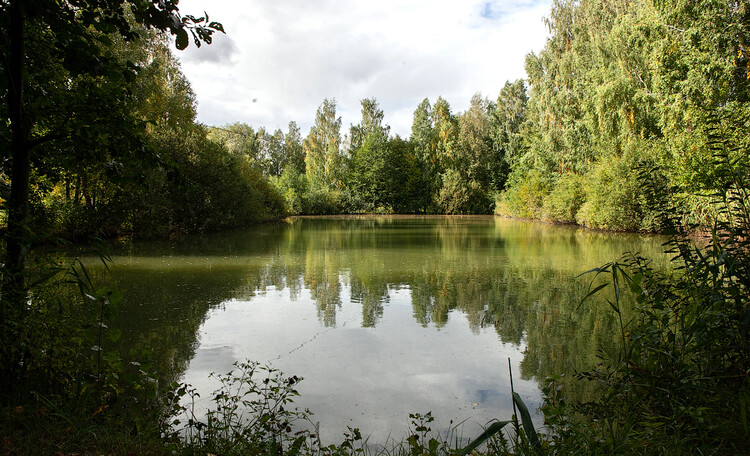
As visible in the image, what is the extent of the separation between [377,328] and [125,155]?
4.01m

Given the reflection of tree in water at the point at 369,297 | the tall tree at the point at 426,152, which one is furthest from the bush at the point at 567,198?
the tall tree at the point at 426,152

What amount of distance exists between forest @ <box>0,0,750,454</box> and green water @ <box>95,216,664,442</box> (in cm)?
68

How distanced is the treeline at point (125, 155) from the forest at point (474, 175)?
3cm

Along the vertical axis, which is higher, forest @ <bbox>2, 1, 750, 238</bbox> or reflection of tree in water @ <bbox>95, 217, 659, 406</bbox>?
forest @ <bbox>2, 1, 750, 238</bbox>

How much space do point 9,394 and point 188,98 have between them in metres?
30.5

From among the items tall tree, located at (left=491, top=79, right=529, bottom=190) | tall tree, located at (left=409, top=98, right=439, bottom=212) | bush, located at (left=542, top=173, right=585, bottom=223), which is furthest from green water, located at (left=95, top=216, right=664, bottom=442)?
tall tree, located at (left=409, top=98, right=439, bottom=212)

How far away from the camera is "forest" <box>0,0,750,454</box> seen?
110 inches

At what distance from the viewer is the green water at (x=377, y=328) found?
13.5ft

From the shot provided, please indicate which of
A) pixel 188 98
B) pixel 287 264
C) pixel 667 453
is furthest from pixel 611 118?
pixel 188 98

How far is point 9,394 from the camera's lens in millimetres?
2785

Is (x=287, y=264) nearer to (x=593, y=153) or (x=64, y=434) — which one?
(x=64, y=434)

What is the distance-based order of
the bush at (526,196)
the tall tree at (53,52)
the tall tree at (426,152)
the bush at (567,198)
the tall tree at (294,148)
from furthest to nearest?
the tall tree at (294,148) < the tall tree at (426,152) < the bush at (526,196) < the bush at (567,198) < the tall tree at (53,52)

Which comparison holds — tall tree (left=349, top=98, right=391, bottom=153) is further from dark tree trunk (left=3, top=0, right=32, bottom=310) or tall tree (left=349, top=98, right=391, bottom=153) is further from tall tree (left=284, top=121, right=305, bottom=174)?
dark tree trunk (left=3, top=0, right=32, bottom=310)

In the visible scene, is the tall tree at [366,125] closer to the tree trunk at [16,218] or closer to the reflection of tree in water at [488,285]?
the reflection of tree in water at [488,285]
